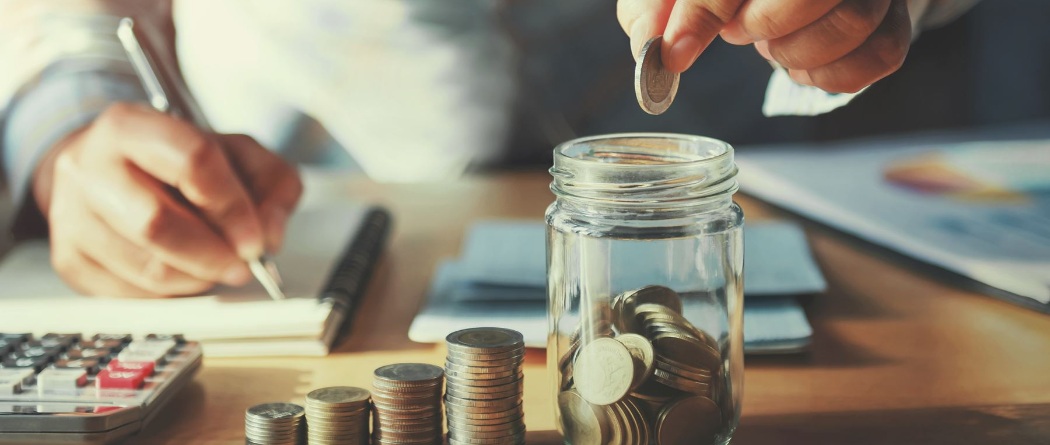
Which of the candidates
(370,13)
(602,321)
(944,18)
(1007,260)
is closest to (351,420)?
(602,321)

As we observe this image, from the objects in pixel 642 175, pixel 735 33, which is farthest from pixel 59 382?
pixel 735 33

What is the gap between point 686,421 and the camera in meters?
0.51

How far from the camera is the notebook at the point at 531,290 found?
71cm

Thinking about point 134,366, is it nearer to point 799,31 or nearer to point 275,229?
point 275,229

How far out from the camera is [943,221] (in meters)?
0.99

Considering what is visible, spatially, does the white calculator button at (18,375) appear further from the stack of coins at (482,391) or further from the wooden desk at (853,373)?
the stack of coins at (482,391)

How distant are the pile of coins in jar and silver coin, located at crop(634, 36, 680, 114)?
4.7 inches

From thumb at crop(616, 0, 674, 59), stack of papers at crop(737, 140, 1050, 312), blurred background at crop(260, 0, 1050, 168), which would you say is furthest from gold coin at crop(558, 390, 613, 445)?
blurred background at crop(260, 0, 1050, 168)

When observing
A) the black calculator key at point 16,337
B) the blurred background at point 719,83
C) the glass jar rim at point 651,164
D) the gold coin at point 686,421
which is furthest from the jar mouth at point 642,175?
the blurred background at point 719,83

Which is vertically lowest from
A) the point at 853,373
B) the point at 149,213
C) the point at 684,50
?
the point at 853,373

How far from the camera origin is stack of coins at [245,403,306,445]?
514 millimetres

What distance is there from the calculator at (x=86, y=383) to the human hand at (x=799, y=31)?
1.16ft

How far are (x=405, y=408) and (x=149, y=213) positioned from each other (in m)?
0.35

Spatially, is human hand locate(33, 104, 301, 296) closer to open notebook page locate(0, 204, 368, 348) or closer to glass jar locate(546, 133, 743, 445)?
open notebook page locate(0, 204, 368, 348)
